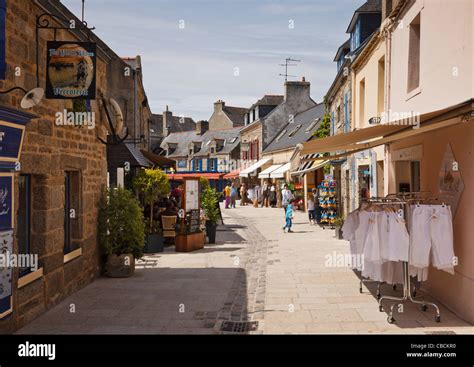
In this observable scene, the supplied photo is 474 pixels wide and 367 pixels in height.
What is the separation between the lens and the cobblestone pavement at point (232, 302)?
20.2 ft

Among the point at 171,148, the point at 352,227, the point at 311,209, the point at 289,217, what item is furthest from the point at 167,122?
the point at 352,227

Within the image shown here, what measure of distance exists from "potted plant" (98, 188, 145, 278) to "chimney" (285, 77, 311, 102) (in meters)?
31.0

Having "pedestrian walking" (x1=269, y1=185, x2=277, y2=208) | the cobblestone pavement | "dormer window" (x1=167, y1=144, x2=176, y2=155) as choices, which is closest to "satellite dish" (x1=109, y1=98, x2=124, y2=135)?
the cobblestone pavement

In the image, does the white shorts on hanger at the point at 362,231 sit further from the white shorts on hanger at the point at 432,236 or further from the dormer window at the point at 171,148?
the dormer window at the point at 171,148

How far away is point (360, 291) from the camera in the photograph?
7922 mm

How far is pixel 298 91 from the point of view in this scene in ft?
130

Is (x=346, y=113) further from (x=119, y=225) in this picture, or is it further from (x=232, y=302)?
(x=232, y=302)

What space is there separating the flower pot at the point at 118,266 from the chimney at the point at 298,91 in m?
31.4

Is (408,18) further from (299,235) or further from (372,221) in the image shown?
(299,235)

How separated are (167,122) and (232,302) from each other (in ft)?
194

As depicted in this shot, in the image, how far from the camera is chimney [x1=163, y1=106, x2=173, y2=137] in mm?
64062

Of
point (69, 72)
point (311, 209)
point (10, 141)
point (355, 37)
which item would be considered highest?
point (355, 37)

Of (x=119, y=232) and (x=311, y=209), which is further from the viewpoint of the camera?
(x=311, y=209)

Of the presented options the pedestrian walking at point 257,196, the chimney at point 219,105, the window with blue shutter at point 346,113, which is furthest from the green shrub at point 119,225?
the chimney at point 219,105
